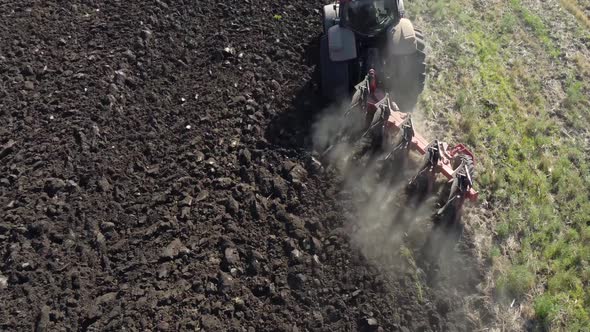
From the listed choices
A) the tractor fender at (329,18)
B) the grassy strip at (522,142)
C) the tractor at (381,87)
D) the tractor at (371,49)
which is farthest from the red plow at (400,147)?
the tractor fender at (329,18)

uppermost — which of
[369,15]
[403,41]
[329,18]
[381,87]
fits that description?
[369,15]

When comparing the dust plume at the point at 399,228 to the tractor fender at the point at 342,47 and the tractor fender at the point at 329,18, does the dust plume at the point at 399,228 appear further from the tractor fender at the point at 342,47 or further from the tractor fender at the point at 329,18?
the tractor fender at the point at 329,18

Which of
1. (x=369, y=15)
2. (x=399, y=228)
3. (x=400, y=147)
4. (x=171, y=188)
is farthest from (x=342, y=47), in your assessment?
(x=171, y=188)

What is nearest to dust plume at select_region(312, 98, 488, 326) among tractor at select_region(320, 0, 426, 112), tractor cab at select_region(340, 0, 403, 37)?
tractor at select_region(320, 0, 426, 112)

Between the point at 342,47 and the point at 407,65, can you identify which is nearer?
the point at 342,47

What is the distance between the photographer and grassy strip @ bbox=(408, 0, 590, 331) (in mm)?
6367

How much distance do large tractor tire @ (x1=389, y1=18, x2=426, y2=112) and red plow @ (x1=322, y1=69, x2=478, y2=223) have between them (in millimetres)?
411

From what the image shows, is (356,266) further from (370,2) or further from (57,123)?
(57,123)

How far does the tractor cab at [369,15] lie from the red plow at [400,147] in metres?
0.70

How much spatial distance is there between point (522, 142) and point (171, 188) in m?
5.60

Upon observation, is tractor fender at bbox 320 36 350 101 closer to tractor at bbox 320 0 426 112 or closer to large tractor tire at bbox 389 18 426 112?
tractor at bbox 320 0 426 112

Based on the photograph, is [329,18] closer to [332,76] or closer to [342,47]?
[342,47]

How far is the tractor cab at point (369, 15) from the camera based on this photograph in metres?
7.61

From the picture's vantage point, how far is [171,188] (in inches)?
261
